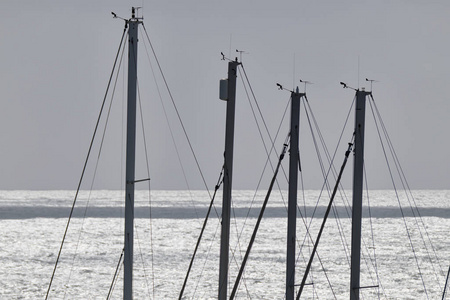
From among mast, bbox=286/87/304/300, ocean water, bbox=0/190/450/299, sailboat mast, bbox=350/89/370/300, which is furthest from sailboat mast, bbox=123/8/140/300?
ocean water, bbox=0/190/450/299

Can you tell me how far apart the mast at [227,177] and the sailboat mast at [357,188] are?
4671 mm

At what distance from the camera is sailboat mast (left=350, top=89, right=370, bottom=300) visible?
3559cm

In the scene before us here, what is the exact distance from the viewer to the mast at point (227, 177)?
33.4 meters

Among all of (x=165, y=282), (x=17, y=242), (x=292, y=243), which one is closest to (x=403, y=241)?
(x=17, y=242)

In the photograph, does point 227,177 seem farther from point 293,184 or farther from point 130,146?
Answer: point 130,146

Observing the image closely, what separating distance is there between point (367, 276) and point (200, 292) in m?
21.4

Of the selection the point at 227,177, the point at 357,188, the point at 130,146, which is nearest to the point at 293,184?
the point at 357,188

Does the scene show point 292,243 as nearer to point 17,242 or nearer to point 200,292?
point 200,292

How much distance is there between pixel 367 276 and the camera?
9312 cm

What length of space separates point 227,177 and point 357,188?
16.1 feet

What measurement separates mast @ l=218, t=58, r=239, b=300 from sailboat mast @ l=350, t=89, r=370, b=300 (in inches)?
184

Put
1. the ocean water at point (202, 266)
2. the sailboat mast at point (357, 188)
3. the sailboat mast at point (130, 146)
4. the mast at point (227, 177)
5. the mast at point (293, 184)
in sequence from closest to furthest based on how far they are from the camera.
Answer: the sailboat mast at point (130, 146) → the mast at point (227, 177) → the sailboat mast at point (357, 188) → the mast at point (293, 184) → the ocean water at point (202, 266)

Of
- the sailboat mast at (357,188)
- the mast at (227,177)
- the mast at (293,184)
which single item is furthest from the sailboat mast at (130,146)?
the sailboat mast at (357,188)

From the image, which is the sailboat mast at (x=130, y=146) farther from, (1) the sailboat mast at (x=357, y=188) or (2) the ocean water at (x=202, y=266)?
(2) the ocean water at (x=202, y=266)
